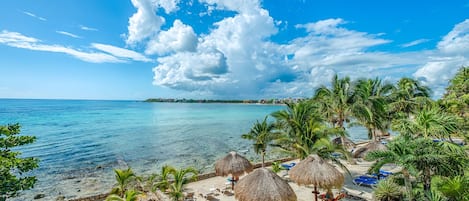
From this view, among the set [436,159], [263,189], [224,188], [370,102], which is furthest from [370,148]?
[263,189]

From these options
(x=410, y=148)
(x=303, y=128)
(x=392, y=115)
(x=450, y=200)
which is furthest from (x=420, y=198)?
(x=392, y=115)

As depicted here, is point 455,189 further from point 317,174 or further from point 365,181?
point 365,181

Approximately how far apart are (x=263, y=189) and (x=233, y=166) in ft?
11.2

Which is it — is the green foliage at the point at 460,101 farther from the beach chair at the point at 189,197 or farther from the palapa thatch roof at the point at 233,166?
the beach chair at the point at 189,197

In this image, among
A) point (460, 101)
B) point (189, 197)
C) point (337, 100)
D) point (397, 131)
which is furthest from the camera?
point (460, 101)

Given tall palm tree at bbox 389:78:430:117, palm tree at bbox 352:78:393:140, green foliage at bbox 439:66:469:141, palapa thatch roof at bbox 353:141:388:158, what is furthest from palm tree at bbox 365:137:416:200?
tall palm tree at bbox 389:78:430:117

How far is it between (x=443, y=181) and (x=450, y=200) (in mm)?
486

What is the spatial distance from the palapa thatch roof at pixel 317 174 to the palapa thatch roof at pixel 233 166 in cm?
278

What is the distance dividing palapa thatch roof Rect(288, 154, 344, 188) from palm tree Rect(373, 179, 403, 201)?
4.13 feet

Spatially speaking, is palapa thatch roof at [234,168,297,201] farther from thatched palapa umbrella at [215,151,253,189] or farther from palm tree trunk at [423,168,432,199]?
palm tree trunk at [423,168,432,199]

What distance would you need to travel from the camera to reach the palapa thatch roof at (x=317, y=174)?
8.61 m

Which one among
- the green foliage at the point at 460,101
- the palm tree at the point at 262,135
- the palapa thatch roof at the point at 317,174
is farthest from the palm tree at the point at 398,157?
the green foliage at the point at 460,101

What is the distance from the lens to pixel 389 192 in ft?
27.9

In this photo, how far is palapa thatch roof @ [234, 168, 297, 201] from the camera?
8016 millimetres
